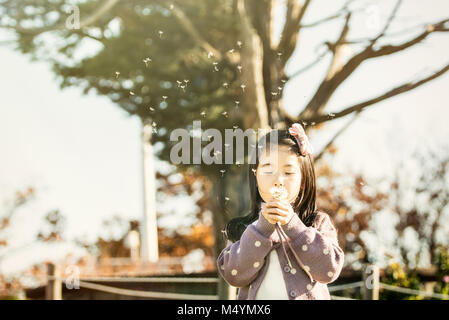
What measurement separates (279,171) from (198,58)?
7062mm

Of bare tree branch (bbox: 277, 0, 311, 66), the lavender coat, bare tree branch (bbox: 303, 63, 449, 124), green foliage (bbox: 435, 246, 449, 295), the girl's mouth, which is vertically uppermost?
bare tree branch (bbox: 277, 0, 311, 66)

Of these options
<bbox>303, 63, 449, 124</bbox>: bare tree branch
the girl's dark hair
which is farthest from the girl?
<bbox>303, 63, 449, 124</bbox>: bare tree branch

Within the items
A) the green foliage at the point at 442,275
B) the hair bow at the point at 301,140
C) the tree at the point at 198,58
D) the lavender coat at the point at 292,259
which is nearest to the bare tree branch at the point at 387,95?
the tree at the point at 198,58

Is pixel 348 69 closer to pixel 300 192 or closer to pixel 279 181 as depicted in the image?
pixel 300 192

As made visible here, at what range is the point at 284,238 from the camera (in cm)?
229

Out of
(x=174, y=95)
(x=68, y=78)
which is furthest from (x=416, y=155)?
(x=68, y=78)

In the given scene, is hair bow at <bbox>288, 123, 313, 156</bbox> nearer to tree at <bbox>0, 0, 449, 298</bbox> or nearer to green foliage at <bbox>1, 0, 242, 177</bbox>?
tree at <bbox>0, 0, 449, 298</bbox>

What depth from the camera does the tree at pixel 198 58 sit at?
219 inches

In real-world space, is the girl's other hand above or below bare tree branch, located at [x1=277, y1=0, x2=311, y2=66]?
below

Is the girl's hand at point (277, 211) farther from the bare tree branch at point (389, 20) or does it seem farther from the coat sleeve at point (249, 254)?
the bare tree branch at point (389, 20)

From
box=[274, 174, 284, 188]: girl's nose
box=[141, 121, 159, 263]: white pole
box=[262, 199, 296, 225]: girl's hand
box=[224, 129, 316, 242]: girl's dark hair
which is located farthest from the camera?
box=[141, 121, 159, 263]: white pole

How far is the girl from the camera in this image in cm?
223

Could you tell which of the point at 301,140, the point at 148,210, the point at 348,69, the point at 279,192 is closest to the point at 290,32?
the point at 348,69

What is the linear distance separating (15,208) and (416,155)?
993cm
